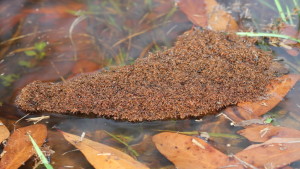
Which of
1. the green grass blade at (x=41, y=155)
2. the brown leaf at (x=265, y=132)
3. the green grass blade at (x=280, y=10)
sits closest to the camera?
the green grass blade at (x=41, y=155)

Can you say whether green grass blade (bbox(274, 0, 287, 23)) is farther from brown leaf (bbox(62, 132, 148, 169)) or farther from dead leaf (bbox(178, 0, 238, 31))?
brown leaf (bbox(62, 132, 148, 169))

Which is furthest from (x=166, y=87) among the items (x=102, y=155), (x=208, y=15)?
(x=208, y=15)

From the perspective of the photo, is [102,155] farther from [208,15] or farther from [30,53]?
[208,15]

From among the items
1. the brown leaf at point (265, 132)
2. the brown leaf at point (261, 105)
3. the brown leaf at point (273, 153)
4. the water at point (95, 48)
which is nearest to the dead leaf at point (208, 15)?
the water at point (95, 48)

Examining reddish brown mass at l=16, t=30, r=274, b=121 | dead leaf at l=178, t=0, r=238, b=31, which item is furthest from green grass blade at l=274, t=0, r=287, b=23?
reddish brown mass at l=16, t=30, r=274, b=121

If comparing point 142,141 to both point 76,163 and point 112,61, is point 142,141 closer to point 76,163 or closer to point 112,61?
point 76,163

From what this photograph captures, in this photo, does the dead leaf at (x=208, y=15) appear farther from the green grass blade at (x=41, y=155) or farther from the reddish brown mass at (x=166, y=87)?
the green grass blade at (x=41, y=155)
